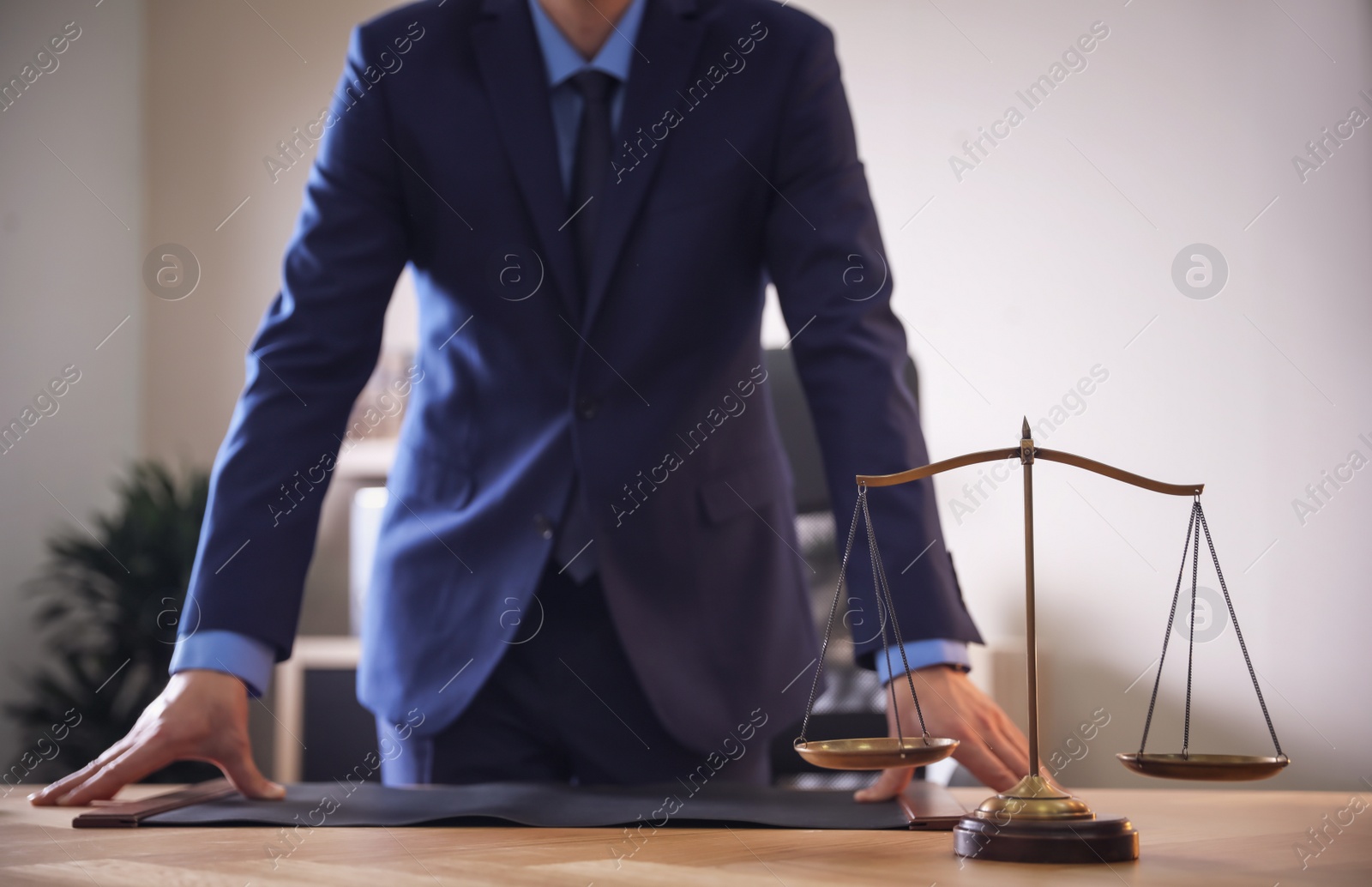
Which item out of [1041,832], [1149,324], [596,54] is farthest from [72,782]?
[1149,324]

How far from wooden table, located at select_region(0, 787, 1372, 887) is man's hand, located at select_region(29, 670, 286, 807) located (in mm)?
65

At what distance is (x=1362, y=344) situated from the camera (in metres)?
2.60

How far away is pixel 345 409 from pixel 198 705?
1.20 ft

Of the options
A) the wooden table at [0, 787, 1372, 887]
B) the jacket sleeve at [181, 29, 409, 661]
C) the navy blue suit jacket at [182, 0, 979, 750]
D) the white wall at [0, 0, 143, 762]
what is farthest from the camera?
the white wall at [0, 0, 143, 762]

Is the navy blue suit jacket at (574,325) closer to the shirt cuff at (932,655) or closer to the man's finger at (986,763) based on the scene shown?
the shirt cuff at (932,655)

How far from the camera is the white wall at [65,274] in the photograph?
339 centimetres

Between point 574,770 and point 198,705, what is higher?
point 198,705

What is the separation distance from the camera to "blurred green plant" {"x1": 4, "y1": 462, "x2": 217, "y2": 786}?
10.4 ft

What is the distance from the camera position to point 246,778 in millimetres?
1047

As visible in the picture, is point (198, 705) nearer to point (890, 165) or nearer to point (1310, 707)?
point (1310, 707)

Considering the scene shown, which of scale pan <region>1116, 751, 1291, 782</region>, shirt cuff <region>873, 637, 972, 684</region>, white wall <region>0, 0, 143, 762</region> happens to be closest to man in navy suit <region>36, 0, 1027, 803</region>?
shirt cuff <region>873, 637, 972, 684</region>

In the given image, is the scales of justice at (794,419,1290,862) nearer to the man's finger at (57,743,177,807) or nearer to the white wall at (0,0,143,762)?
the man's finger at (57,743,177,807)

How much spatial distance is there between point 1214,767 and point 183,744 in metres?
0.86

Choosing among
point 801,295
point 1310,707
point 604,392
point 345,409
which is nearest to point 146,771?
point 345,409
